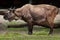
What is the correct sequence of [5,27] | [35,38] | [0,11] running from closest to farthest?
[35,38]
[5,27]
[0,11]

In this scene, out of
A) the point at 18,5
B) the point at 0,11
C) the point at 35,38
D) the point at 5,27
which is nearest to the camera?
the point at 35,38

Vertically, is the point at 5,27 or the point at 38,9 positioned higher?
the point at 38,9

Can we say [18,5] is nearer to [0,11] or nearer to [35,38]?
[0,11]

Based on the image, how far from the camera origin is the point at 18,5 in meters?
17.9

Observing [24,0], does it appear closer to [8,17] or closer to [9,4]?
[9,4]

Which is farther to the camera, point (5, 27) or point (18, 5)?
point (18, 5)

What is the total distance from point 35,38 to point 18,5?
7.97 metres

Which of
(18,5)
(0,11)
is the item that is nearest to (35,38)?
(0,11)

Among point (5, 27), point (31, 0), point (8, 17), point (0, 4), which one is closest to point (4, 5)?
point (0, 4)

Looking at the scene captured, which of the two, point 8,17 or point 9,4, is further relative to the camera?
point 9,4

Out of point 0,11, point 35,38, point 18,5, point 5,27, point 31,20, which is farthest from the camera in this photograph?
point 18,5

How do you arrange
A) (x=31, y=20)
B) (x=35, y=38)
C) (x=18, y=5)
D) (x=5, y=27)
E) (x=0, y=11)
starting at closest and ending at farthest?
1. (x=35, y=38)
2. (x=31, y=20)
3. (x=5, y=27)
4. (x=0, y=11)
5. (x=18, y=5)

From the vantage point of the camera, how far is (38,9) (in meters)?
13.0

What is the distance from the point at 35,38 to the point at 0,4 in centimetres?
852
